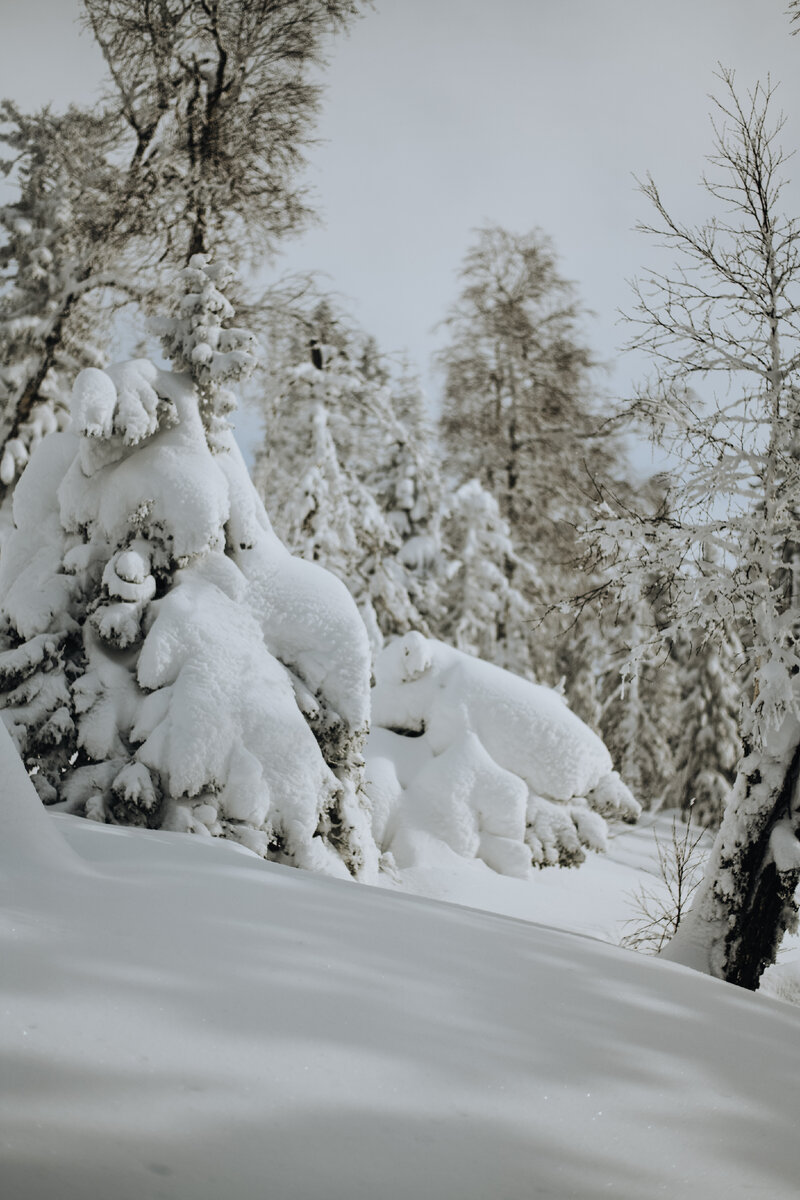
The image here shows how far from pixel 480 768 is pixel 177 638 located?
575cm

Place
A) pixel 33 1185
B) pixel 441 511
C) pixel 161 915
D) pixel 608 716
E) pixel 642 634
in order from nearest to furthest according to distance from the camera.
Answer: pixel 33 1185 < pixel 161 915 < pixel 441 511 < pixel 642 634 < pixel 608 716

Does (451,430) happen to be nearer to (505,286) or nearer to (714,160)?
(505,286)

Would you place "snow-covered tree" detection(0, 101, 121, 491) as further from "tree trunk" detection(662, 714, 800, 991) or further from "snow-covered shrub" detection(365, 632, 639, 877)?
"tree trunk" detection(662, 714, 800, 991)

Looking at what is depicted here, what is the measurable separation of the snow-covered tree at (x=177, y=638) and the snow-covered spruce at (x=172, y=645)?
0.05 feet

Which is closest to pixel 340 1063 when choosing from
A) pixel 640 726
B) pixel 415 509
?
pixel 415 509

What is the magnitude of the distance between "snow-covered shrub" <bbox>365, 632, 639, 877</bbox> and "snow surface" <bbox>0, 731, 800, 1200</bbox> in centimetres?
758

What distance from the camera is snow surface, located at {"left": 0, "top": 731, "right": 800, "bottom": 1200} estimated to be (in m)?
1.88

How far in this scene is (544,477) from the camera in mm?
18141

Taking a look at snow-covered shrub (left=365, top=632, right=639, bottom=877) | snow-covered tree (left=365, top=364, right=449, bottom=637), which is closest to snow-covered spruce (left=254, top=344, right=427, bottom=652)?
snow-covered tree (left=365, top=364, right=449, bottom=637)

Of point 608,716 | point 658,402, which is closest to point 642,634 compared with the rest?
point 608,716

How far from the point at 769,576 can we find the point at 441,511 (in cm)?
1193

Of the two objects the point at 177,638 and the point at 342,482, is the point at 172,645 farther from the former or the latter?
the point at 342,482

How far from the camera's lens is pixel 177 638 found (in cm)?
687

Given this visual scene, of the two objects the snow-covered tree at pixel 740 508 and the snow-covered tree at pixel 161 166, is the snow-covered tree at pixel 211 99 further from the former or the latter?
the snow-covered tree at pixel 740 508
